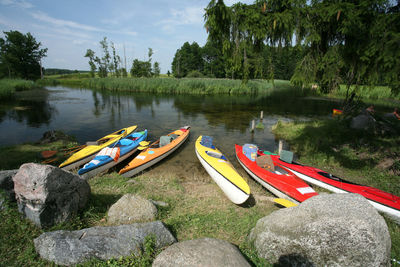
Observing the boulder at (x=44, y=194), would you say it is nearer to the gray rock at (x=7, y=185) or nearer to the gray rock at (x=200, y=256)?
the gray rock at (x=7, y=185)

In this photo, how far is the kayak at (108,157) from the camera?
7.20 metres

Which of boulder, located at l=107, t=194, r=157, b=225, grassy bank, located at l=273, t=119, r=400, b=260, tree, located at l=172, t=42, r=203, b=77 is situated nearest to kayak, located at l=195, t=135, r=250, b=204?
boulder, located at l=107, t=194, r=157, b=225

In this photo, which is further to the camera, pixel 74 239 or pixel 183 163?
pixel 183 163

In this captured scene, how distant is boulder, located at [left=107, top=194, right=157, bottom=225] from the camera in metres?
4.14

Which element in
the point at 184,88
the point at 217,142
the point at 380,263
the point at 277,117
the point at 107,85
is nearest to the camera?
the point at 380,263

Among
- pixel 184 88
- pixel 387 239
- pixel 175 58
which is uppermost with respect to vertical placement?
pixel 175 58

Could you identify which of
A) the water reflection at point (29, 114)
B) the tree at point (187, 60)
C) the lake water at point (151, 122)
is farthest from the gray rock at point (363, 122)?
the tree at point (187, 60)

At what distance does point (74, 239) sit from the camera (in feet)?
10.4

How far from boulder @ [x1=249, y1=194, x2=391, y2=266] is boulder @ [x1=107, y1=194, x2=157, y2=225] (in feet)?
8.16

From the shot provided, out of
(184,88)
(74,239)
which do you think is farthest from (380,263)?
(184,88)

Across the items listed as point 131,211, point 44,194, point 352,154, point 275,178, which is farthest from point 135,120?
point 352,154

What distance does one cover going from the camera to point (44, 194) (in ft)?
11.3

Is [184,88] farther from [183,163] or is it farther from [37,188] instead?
[37,188]

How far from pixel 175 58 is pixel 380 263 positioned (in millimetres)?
79194
